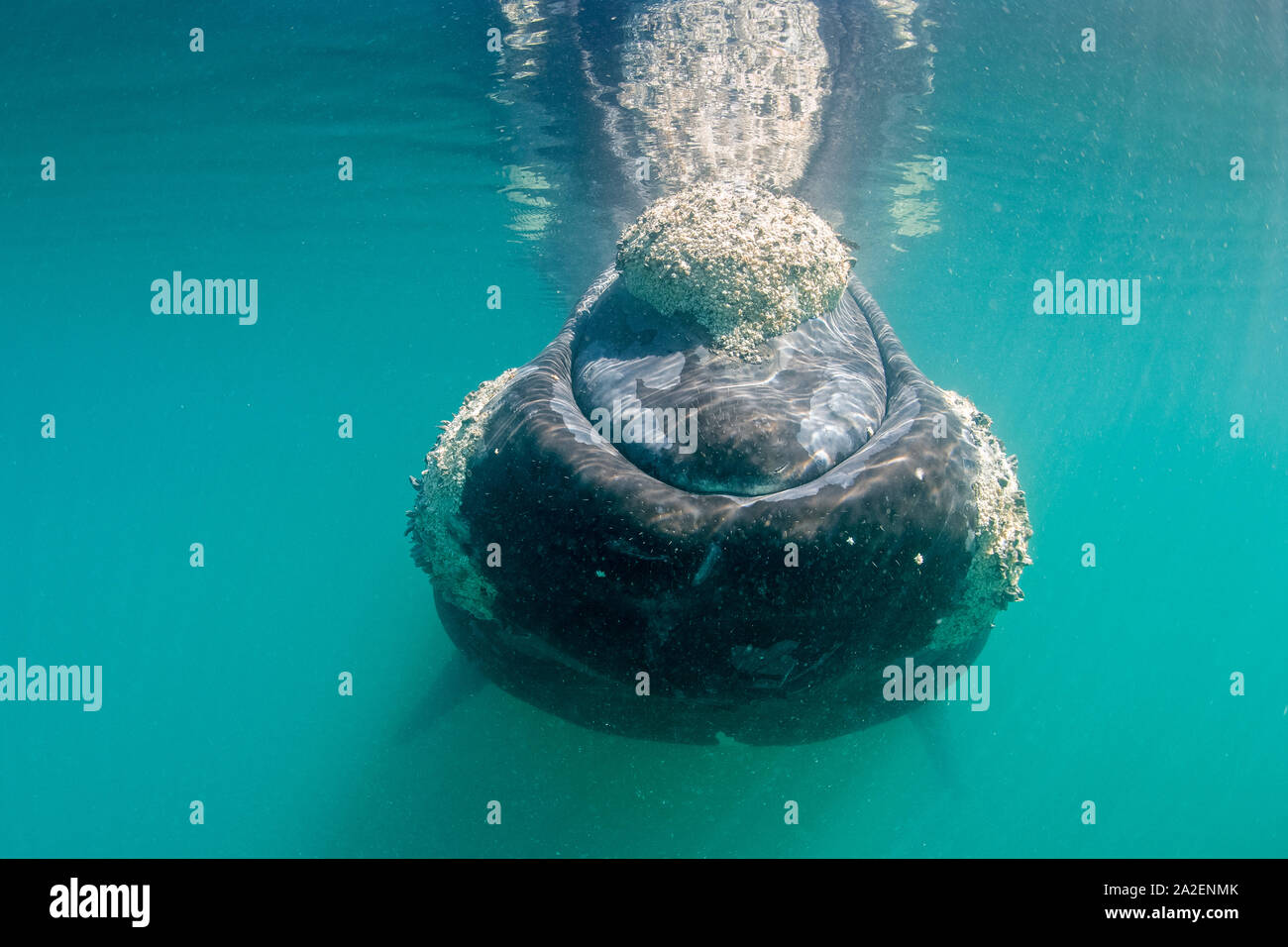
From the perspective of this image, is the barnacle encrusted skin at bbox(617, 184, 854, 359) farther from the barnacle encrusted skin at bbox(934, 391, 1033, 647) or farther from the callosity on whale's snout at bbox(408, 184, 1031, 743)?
A: the barnacle encrusted skin at bbox(934, 391, 1033, 647)

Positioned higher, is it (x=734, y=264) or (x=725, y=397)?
(x=734, y=264)

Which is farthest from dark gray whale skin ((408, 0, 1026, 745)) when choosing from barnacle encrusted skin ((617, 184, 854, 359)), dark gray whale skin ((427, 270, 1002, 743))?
barnacle encrusted skin ((617, 184, 854, 359))

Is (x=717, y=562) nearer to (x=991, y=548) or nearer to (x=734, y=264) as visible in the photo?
(x=991, y=548)

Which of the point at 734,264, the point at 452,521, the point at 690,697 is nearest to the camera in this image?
the point at 690,697

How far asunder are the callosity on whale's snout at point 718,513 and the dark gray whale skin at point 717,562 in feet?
0.04

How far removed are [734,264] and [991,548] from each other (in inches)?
92.6

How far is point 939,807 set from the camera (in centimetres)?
1217

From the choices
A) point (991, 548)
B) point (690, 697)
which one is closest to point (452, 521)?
point (690, 697)

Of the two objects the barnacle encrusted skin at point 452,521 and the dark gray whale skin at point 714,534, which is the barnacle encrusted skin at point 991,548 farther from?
the barnacle encrusted skin at point 452,521

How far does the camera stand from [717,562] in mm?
3172

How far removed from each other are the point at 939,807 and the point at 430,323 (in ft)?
101

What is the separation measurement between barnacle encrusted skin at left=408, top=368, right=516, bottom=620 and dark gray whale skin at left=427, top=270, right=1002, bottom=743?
0.14 metres

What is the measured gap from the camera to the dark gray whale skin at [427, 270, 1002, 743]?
10.5 feet

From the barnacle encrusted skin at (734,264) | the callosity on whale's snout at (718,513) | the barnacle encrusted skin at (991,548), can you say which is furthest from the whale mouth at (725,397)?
the barnacle encrusted skin at (991,548)
